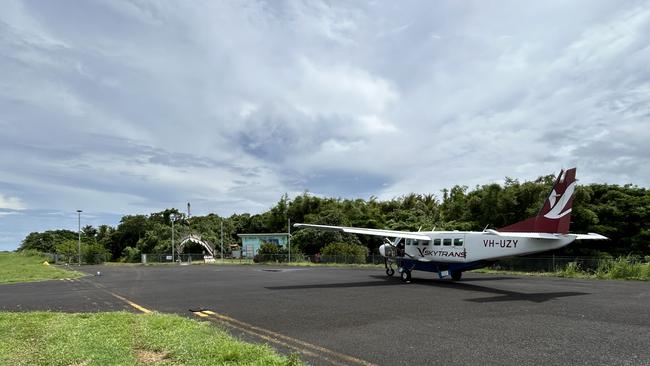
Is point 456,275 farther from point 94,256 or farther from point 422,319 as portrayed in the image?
point 94,256

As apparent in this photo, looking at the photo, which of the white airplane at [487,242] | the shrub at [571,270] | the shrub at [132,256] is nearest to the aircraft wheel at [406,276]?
the white airplane at [487,242]

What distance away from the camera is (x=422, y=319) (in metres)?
10.7

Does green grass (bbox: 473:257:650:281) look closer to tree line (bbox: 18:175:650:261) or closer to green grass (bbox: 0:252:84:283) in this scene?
tree line (bbox: 18:175:650:261)

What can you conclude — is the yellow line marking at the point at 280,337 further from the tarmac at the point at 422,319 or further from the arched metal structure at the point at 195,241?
the arched metal structure at the point at 195,241

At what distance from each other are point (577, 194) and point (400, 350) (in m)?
32.7

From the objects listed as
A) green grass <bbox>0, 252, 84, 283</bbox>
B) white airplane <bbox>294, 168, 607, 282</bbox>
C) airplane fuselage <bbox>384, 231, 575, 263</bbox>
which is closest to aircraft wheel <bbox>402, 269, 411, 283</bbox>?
white airplane <bbox>294, 168, 607, 282</bbox>

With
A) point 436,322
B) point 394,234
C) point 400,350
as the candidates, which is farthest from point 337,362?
point 394,234

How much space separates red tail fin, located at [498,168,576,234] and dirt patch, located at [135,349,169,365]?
1596 centimetres

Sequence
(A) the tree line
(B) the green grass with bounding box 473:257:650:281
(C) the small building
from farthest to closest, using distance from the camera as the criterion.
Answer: (C) the small building, (A) the tree line, (B) the green grass with bounding box 473:257:650:281

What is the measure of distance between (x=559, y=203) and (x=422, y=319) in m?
10.3

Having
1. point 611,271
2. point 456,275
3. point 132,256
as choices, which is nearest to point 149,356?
point 456,275

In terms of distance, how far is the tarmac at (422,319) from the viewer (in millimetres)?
7344

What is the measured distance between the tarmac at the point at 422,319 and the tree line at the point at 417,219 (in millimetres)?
11488

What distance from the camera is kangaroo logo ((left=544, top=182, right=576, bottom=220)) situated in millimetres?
17594
